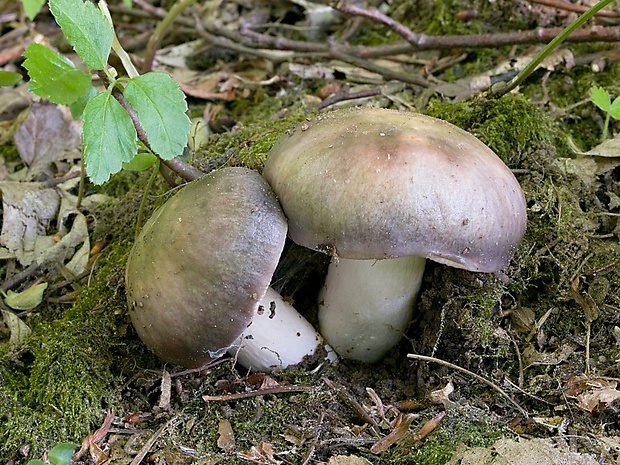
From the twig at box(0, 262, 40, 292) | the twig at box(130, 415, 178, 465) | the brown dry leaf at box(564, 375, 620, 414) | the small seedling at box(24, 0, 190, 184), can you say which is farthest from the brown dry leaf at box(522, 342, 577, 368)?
the twig at box(0, 262, 40, 292)

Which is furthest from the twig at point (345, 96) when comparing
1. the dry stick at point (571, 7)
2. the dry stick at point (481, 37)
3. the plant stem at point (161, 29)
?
the dry stick at point (571, 7)

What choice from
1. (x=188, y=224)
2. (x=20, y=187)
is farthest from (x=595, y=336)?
(x=20, y=187)

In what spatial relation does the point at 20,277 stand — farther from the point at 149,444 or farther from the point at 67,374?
the point at 149,444

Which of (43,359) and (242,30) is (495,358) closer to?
(43,359)

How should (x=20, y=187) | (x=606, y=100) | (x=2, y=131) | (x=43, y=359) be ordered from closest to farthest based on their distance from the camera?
(x=43, y=359) → (x=606, y=100) → (x=20, y=187) → (x=2, y=131)

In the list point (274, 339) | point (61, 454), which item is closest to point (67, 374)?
point (61, 454)

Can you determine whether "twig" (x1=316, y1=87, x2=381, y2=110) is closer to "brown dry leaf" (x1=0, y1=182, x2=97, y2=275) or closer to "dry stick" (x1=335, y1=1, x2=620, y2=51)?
Answer: "dry stick" (x1=335, y1=1, x2=620, y2=51)
